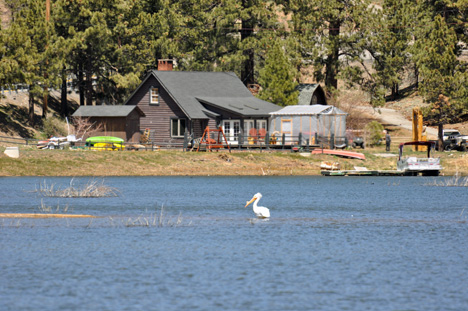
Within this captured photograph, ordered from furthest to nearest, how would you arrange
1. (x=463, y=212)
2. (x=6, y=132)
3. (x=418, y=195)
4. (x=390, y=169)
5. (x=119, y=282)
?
(x=6, y=132) → (x=390, y=169) → (x=418, y=195) → (x=463, y=212) → (x=119, y=282)

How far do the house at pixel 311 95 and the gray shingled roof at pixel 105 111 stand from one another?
59.7ft

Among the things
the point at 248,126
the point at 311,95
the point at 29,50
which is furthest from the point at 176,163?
the point at 311,95

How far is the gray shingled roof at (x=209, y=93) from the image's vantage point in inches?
2960

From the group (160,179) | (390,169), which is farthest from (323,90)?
(160,179)

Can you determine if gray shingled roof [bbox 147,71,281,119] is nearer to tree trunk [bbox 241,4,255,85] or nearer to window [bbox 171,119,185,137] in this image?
window [bbox 171,119,185,137]

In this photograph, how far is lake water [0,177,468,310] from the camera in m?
20.5

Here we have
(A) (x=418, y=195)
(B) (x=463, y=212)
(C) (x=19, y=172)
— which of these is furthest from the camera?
(C) (x=19, y=172)

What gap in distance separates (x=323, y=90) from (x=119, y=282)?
68.4m

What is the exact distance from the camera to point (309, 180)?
204ft

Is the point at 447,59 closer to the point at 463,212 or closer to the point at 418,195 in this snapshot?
the point at 418,195

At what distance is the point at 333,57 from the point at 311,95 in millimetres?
6017

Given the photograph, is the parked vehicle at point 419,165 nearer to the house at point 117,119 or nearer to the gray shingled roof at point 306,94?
the gray shingled roof at point 306,94

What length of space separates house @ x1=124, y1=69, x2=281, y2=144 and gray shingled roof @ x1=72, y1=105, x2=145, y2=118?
1.97 metres

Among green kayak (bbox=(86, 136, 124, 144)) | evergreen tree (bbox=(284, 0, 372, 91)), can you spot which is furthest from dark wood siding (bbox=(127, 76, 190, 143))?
evergreen tree (bbox=(284, 0, 372, 91))
